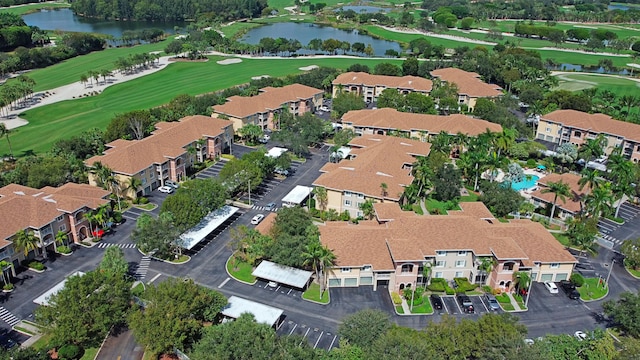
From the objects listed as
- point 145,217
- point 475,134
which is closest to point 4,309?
point 145,217

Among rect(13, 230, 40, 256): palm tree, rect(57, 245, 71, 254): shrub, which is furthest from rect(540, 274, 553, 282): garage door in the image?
rect(13, 230, 40, 256): palm tree

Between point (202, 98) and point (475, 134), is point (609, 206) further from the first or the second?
point (202, 98)

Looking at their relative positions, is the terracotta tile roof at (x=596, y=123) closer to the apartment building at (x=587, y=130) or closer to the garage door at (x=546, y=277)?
the apartment building at (x=587, y=130)

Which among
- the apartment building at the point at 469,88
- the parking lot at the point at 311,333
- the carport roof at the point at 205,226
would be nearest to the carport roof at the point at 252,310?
the parking lot at the point at 311,333

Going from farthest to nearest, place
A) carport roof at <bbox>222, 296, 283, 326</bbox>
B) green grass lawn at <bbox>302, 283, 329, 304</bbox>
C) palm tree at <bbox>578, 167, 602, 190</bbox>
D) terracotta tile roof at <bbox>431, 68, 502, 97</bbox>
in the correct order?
terracotta tile roof at <bbox>431, 68, 502, 97</bbox>, palm tree at <bbox>578, 167, 602, 190</bbox>, green grass lawn at <bbox>302, 283, 329, 304</bbox>, carport roof at <bbox>222, 296, 283, 326</bbox>

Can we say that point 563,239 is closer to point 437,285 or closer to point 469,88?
point 437,285

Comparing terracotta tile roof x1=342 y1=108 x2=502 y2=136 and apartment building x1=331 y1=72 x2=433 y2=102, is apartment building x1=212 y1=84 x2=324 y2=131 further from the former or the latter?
terracotta tile roof x1=342 y1=108 x2=502 y2=136

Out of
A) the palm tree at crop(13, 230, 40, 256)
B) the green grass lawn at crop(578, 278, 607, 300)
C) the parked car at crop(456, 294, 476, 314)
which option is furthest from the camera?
the palm tree at crop(13, 230, 40, 256)
